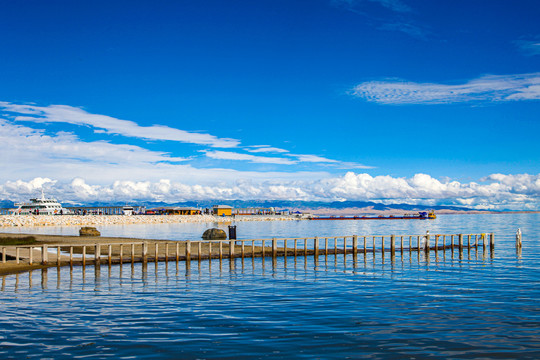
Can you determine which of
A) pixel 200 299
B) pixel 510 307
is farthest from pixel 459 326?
pixel 200 299

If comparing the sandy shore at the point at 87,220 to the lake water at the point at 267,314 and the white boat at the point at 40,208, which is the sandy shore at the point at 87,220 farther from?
the lake water at the point at 267,314

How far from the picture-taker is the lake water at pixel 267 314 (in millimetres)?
15156

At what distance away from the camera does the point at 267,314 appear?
20.0 meters

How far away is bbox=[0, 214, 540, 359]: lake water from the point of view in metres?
15.2

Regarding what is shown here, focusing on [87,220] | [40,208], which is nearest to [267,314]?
[87,220]

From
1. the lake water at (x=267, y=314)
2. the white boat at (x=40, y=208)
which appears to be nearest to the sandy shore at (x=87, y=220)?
the white boat at (x=40, y=208)

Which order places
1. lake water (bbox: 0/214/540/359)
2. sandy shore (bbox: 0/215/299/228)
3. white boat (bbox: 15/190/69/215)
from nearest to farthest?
lake water (bbox: 0/214/540/359), sandy shore (bbox: 0/215/299/228), white boat (bbox: 15/190/69/215)

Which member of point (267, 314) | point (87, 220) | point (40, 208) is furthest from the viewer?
point (40, 208)

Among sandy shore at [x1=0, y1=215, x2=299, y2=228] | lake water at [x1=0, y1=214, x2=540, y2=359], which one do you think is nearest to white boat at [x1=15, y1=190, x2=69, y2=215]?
sandy shore at [x1=0, y1=215, x2=299, y2=228]

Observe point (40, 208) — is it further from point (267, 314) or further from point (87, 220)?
point (267, 314)

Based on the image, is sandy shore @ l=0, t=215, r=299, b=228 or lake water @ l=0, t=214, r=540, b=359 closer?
lake water @ l=0, t=214, r=540, b=359

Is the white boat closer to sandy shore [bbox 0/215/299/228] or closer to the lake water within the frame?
sandy shore [bbox 0/215/299/228]

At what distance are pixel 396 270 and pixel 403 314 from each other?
16652mm

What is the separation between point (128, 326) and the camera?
17.9 meters
